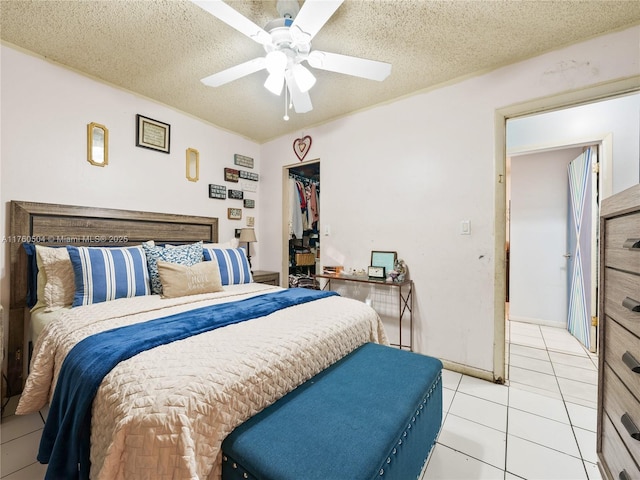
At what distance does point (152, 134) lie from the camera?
2.71 meters

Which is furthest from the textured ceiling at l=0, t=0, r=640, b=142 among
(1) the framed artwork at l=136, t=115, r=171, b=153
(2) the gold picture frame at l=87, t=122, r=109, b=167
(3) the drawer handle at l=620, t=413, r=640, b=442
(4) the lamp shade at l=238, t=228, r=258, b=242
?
(3) the drawer handle at l=620, t=413, r=640, b=442

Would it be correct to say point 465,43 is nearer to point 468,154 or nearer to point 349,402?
point 468,154

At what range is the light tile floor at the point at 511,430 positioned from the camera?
137 cm

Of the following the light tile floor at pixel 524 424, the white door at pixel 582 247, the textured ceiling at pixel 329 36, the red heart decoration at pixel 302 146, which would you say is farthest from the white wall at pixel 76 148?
the white door at pixel 582 247

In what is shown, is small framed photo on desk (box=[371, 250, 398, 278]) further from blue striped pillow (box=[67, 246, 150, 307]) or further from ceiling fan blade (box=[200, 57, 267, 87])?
blue striped pillow (box=[67, 246, 150, 307])

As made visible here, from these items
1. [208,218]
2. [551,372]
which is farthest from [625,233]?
[208,218]

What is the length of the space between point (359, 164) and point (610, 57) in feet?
6.21

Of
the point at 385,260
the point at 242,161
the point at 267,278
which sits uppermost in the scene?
the point at 242,161

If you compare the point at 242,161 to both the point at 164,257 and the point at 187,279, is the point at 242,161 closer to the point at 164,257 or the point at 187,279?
the point at 164,257

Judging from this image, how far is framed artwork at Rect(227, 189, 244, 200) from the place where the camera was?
346cm

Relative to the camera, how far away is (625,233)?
0.99 metres

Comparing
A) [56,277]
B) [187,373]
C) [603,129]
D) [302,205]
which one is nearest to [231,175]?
[302,205]

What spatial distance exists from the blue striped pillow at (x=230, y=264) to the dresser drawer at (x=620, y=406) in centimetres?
248

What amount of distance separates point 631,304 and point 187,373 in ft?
4.80
